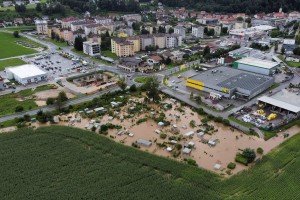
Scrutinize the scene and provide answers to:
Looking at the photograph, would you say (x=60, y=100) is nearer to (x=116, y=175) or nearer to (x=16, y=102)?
(x=16, y=102)

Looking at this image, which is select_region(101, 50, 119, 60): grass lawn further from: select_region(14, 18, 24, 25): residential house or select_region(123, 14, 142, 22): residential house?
select_region(14, 18, 24, 25): residential house

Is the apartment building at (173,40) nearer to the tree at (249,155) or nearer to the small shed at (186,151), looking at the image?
the small shed at (186,151)

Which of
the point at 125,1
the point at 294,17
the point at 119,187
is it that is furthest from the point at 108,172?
the point at 125,1

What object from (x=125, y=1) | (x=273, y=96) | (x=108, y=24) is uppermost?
(x=125, y=1)

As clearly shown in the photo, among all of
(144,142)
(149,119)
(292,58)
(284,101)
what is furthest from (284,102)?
(292,58)

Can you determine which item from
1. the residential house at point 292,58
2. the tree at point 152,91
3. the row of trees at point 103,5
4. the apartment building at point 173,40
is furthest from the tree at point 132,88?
the row of trees at point 103,5

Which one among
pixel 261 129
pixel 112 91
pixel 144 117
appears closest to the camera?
pixel 261 129

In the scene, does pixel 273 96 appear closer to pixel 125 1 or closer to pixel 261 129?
pixel 261 129
